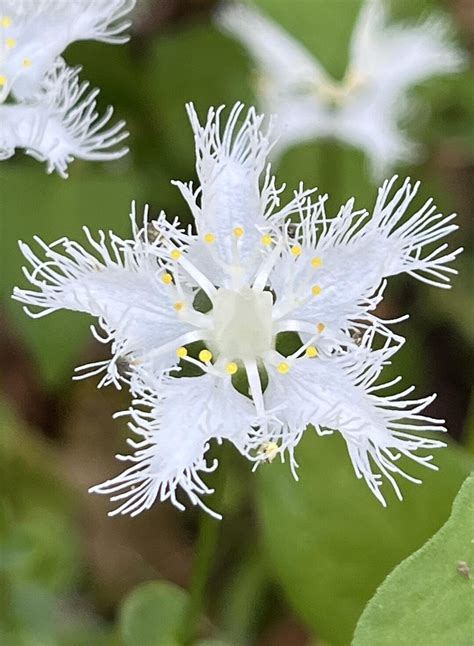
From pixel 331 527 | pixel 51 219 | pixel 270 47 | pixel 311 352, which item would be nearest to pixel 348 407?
pixel 311 352

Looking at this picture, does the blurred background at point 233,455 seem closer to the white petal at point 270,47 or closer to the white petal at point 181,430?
the white petal at point 270,47

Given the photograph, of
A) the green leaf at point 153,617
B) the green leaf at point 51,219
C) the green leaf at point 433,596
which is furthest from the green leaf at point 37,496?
the green leaf at point 433,596

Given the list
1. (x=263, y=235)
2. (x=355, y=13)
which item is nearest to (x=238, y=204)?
(x=263, y=235)

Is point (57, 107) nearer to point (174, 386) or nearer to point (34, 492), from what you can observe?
point (174, 386)

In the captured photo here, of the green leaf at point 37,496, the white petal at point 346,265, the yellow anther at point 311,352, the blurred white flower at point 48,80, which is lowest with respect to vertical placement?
the green leaf at point 37,496

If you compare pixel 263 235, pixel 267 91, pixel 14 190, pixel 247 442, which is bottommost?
pixel 247 442
